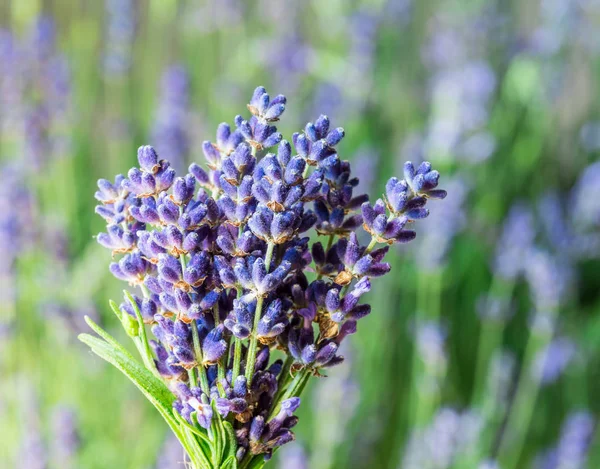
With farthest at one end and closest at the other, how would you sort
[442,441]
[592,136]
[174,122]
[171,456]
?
[592,136], [174,122], [442,441], [171,456]

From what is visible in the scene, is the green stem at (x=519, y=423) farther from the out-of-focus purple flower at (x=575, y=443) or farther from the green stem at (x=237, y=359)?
the green stem at (x=237, y=359)

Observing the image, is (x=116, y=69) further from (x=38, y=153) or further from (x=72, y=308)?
(x=72, y=308)

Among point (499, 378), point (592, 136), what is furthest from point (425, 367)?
point (592, 136)

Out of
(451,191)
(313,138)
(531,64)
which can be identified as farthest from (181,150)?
(313,138)

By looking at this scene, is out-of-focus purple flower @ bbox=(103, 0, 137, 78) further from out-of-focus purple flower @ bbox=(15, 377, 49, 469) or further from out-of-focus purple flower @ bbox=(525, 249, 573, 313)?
out-of-focus purple flower @ bbox=(525, 249, 573, 313)

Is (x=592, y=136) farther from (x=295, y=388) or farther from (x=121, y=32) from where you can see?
(x=295, y=388)

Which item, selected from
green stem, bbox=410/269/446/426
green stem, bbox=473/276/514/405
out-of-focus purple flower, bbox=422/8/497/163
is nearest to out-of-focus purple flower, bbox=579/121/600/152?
out-of-focus purple flower, bbox=422/8/497/163

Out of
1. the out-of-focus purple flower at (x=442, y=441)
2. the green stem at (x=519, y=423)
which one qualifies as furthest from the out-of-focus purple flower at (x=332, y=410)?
the green stem at (x=519, y=423)
